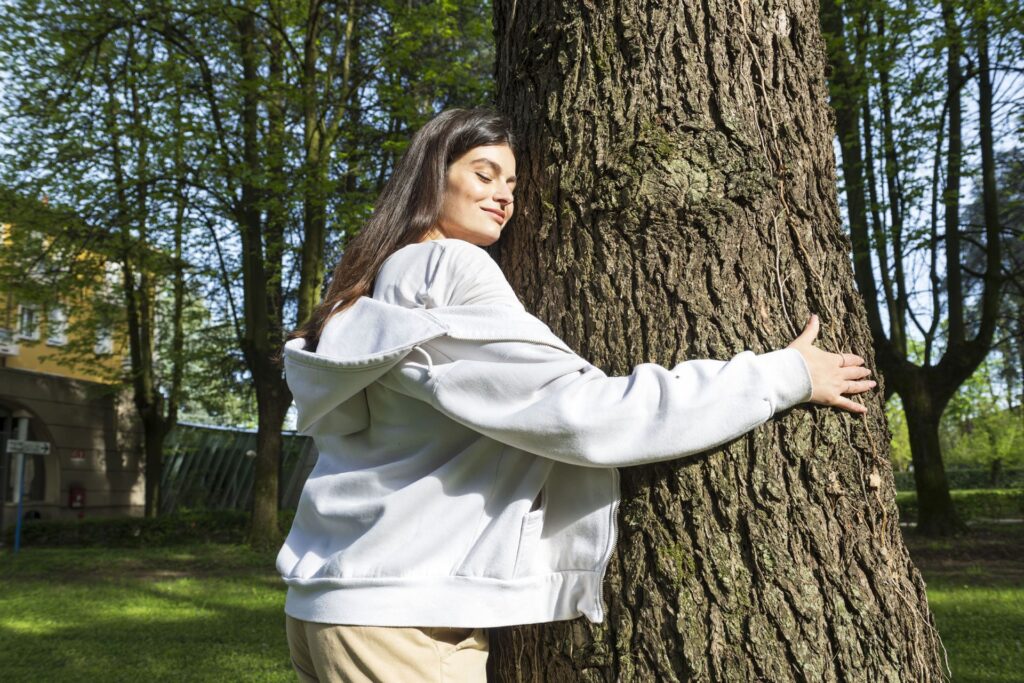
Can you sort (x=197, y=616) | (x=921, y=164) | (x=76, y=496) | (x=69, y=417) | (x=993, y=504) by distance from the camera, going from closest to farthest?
(x=197, y=616) → (x=921, y=164) → (x=993, y=504) → (x=76, y=496) → (x=69, y=417)

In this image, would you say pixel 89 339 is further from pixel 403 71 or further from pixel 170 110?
pixel 403 71

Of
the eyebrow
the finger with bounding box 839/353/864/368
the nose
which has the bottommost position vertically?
the finger with bounding box 839/353/864/368

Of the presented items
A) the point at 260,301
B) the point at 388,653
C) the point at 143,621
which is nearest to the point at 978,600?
the point at 143,621

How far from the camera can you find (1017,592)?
9711mm

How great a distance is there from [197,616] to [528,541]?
8.89 meters

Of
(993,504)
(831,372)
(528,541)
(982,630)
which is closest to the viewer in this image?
(528,541)

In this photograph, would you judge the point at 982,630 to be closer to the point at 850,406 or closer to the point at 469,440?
the point at 850,406

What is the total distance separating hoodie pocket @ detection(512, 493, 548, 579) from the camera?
6.30ft

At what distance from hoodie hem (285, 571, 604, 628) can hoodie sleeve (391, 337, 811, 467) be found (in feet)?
1.00

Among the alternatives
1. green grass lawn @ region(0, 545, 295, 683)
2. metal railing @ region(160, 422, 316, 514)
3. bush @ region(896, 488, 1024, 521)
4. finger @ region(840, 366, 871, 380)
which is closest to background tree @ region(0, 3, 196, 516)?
green grass lawn @ region(0, 545, 295, 683)

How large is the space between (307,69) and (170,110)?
7.77ft

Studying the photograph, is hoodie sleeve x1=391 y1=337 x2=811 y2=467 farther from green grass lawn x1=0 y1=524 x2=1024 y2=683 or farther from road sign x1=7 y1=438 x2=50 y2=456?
road sign x1=7 y1=438 x2=50 y2=456

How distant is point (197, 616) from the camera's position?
32.1ft

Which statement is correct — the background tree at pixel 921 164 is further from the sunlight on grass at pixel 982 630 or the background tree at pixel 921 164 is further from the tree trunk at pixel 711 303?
the tree trunk at pixel 711 303
